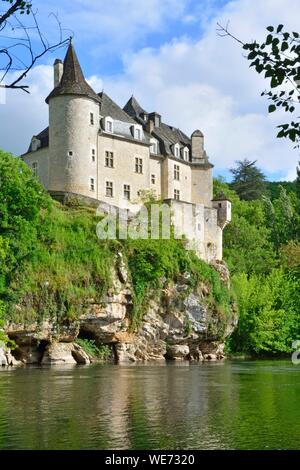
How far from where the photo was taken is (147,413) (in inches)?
715

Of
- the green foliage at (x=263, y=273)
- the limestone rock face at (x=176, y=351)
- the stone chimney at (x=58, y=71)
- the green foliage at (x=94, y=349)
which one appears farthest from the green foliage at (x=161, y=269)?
the stone chimney at (x=58, y=71)

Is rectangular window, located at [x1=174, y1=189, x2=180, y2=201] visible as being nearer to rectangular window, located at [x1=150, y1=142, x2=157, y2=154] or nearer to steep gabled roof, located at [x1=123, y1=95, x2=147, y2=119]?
rectangular window, located at [x1=150, y1=142, x2=157, y2=154]

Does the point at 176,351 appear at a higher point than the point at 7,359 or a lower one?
lower

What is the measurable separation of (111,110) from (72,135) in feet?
22.0

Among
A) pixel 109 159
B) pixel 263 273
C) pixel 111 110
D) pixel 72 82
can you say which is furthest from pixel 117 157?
pixel 263 273

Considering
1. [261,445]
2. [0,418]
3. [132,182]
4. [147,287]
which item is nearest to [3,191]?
[147,287]

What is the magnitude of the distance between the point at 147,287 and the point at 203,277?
5.55 metres

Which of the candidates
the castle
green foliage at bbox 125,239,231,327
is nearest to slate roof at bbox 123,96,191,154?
the castle

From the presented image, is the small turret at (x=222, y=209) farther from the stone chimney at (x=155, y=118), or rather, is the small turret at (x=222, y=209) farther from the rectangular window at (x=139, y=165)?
the stone chimney at (x=155, y=118)

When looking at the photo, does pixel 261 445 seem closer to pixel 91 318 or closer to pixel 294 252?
pixel 294 252

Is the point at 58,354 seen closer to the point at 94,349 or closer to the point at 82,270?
the point at 94,349

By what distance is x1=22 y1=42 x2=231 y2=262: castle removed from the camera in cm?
5291

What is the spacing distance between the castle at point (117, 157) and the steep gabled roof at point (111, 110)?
0.13 m

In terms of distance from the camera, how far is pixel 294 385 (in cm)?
2706
